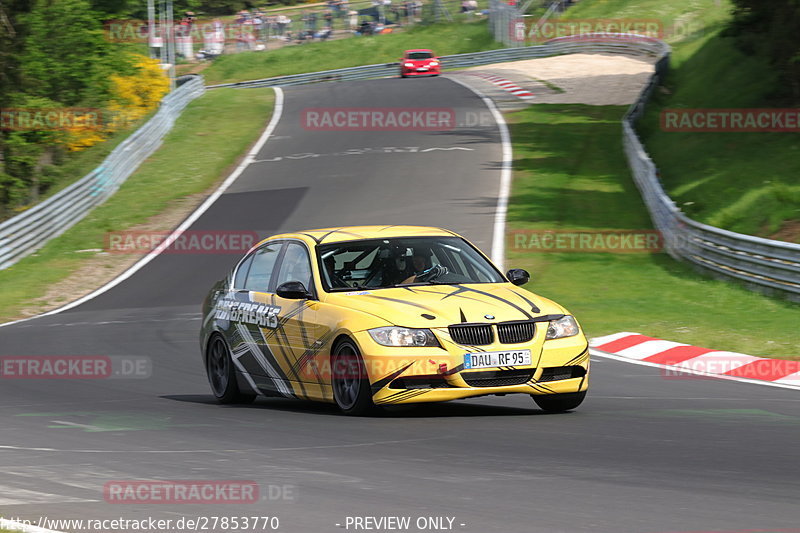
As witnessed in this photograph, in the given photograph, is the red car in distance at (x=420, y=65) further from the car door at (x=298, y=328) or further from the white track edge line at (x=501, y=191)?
the car door at (x=298, y=328)

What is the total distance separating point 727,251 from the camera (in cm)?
2130

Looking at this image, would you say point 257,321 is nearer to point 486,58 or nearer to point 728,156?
point 728,156

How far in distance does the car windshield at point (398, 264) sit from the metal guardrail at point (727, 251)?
910 cm

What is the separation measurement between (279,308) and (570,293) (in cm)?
1105

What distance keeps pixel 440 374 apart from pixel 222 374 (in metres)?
3.10

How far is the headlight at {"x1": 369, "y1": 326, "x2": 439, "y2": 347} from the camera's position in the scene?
9.46 meters

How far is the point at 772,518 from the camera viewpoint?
19.5 feet

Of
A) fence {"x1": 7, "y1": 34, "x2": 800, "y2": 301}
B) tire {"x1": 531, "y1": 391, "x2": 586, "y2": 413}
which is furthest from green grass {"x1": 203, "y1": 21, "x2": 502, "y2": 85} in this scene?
tire {"x1": 531, "y1": 391, "x2": 586, "y2": 413}

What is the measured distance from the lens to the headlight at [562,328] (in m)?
9.78

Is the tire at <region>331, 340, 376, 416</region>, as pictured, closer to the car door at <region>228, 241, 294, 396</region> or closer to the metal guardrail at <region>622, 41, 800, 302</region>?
the car door at <region>228, 241, 294, 396</region>

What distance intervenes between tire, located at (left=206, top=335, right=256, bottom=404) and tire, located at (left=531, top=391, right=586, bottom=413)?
2.91 m

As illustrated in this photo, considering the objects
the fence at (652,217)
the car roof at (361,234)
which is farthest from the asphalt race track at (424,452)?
the fence at (652,217)

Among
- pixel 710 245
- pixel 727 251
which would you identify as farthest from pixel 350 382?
pixel 710 245

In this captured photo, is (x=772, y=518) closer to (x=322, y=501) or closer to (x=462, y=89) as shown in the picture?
(x=322, y=501)
